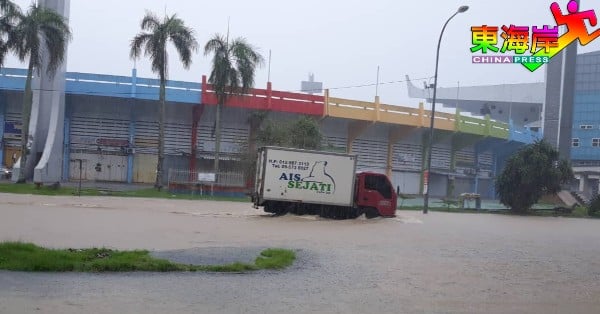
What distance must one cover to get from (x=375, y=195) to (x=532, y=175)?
18.0m

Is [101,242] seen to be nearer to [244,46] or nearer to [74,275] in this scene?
[74,275]

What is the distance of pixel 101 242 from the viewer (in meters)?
14.6

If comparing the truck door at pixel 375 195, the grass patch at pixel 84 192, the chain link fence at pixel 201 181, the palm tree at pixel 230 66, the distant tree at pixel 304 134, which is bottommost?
the grass patch at pixel 84 192

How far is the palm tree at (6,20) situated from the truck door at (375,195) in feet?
80.0

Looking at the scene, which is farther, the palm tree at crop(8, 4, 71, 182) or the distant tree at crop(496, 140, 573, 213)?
the distant tree at crop(496, 140, 573, 213)

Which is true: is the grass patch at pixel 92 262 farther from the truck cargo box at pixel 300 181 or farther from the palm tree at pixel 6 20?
the palm tree at pixel 6 20

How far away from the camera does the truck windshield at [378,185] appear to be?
25.9 metres

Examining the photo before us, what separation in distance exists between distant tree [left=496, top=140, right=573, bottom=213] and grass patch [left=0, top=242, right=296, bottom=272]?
103ft

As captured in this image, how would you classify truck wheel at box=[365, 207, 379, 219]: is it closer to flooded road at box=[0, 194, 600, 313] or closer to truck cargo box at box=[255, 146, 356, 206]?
truck cargo box at box=[255, 146, 356, 206]

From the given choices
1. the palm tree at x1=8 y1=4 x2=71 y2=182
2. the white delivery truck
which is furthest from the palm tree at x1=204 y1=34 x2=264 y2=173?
the white delivery truck

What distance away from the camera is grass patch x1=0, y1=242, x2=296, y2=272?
1040cm

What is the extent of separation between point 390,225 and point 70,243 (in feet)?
42.3

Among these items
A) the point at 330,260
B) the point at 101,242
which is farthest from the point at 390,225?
the point at 101,242

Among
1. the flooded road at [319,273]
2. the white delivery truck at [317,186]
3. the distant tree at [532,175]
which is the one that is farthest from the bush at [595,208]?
the white delivery truck at [317,186]
